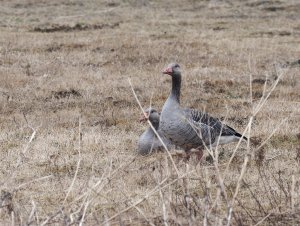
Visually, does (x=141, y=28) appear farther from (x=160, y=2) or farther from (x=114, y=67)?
(x=160, y=2)

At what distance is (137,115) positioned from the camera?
14.9 m

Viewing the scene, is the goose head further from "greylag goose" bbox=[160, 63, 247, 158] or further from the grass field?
the grass field

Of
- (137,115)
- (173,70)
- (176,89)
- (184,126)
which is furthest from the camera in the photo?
(137,115)

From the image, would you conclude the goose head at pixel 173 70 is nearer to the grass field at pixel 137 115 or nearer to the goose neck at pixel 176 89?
the goose neck at pixel 176 89

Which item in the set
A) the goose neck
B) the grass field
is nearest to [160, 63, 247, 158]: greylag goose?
the goose neck

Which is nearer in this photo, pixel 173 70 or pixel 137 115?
pixel 173 70

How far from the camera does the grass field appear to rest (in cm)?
555

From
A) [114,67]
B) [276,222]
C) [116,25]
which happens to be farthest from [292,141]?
[116,25]

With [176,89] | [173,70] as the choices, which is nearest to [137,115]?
[173,70]

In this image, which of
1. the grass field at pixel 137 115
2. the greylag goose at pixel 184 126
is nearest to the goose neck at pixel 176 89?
the greylag goose at pixel 184 126

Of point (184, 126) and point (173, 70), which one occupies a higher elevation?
point (173, 70)

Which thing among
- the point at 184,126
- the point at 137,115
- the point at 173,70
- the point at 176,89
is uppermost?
the point at 173,70

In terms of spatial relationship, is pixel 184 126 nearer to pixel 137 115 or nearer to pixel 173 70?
pixel 173 70

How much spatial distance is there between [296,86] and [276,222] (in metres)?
14.3
